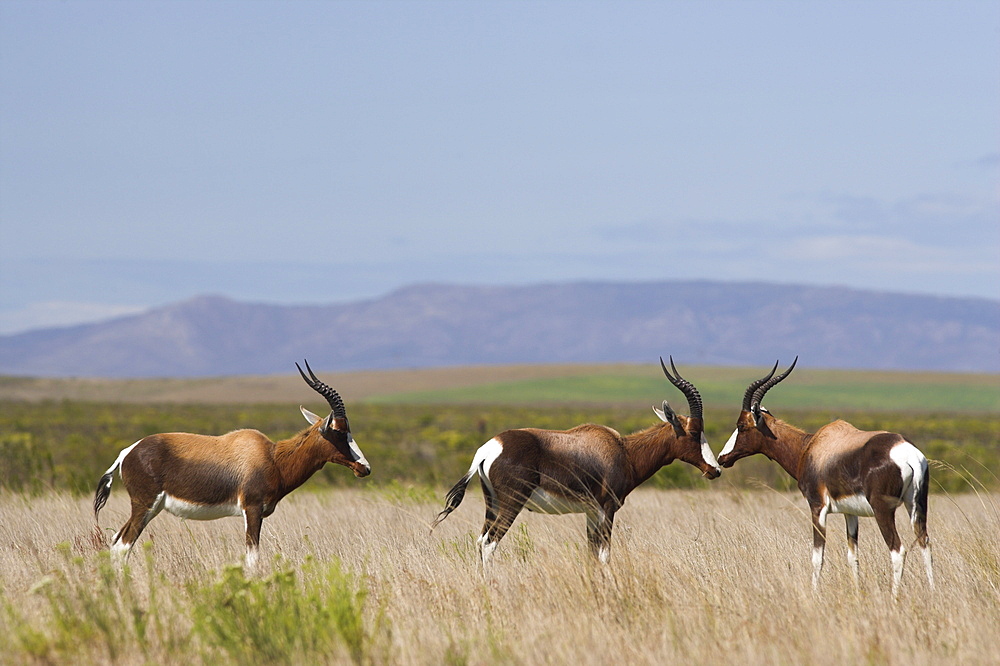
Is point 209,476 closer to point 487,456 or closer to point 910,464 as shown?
point 487,456

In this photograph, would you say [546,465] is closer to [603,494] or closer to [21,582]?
[603,494]

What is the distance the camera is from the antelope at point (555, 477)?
1076cm

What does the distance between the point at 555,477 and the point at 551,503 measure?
0.27 m

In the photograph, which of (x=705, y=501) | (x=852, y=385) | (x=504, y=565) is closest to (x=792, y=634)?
(x=504, y=565)

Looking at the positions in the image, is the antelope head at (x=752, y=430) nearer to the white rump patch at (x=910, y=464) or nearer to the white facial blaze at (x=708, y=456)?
the white facial blaze at (x=708, y=456)

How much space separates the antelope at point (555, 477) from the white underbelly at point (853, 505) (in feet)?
5.11

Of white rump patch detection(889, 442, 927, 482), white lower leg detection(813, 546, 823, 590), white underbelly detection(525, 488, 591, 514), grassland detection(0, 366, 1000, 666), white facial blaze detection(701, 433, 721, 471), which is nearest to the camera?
grassland detection(0, 366, 1000, 666)

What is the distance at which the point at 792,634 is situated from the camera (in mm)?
7676

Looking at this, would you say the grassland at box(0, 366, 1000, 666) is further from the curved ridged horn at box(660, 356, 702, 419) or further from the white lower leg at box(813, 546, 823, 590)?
the curved ridged horn at box(660, 356, 702, 419)

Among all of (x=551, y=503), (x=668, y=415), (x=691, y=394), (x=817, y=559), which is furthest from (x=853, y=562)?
(x=551, y=503)

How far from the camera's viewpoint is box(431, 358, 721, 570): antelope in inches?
424

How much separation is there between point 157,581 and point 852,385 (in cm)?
18183

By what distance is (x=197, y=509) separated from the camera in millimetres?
11109

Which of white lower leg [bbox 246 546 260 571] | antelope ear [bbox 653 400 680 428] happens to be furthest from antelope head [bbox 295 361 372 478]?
antelope ear [bbox 653 400 680 428]
